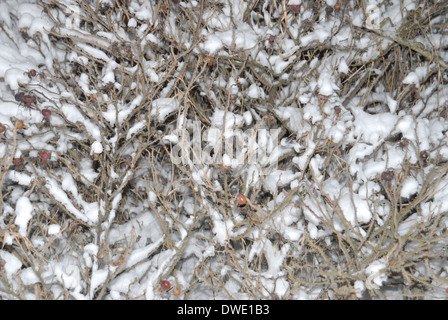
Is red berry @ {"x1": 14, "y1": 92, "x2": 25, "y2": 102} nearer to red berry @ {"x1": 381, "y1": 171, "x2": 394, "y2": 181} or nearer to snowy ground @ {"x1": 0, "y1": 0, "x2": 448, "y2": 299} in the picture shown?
snowy ground @ {"x1": 0, "y1": 0, "x2": 448, "y2": 299}

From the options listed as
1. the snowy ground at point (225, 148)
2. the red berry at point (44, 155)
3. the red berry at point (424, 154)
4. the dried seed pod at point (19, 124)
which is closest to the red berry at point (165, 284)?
the snowy ground at point (225, 148)

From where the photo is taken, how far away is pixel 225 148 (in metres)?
2.41

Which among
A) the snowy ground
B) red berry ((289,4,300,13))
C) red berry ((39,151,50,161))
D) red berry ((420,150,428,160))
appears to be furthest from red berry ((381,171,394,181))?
red berry ((39,151,50,161))

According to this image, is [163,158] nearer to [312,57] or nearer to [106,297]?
[106,297]

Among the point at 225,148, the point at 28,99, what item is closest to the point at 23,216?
the point at 28,99

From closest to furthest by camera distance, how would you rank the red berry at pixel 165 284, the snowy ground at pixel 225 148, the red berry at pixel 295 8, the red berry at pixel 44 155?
the red berry at pixel 165 284
the snowy ground at pixel 225 148
the red berry at pixel 44 155
the red berry at pixel 295 8

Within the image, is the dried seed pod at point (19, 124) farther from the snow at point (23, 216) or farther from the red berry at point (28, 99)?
the snow at point (23, 216)

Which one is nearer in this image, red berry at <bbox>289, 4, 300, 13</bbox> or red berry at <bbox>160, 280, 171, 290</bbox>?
red berry at <bbox>160, 280, 171, 290</bbox>

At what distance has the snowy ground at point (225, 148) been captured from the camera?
2.23 m

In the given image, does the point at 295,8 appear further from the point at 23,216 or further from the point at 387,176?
the point at 23,216

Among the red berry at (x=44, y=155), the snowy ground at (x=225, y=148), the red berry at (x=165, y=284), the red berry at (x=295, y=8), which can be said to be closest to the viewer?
the red berry at (x=165, y=284)

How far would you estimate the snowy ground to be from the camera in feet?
7.32

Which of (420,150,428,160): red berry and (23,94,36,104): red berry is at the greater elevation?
(23,94,36,104): red berry

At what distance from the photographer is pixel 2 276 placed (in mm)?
2078
